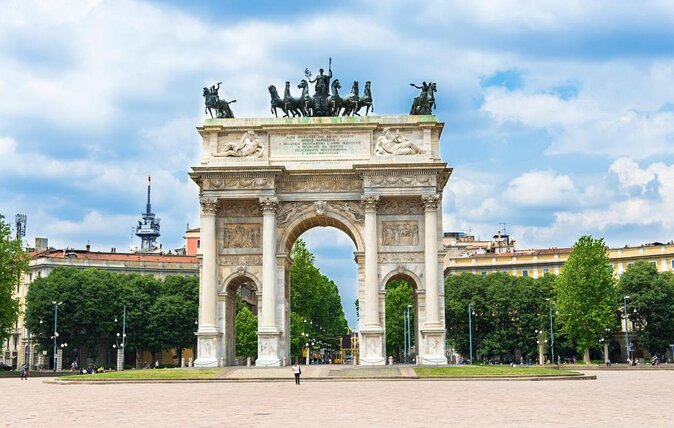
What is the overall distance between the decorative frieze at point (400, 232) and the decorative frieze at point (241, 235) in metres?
8.26

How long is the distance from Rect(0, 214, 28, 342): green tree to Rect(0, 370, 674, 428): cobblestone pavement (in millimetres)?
35928

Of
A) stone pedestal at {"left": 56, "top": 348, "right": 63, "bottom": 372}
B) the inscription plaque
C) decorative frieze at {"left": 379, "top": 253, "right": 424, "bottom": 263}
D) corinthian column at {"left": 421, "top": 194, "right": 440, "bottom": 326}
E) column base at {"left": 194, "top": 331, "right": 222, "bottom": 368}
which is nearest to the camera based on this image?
column base at {"left": 194, "top": 331, "right": 222, "bottom": 368}

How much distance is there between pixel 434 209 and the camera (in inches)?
2239

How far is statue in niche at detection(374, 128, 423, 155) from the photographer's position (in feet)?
189

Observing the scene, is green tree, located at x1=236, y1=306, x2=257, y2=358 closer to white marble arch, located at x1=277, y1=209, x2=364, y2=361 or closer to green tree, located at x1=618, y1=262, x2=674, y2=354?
white marble arch, located at x1=277, y1=209, x2=364, y2=361

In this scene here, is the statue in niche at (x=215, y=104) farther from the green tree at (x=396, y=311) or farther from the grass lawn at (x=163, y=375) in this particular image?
the green tree at (x=396, y=311)

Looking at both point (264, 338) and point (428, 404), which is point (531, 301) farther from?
point (428, 404)

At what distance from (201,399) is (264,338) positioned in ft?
77.6

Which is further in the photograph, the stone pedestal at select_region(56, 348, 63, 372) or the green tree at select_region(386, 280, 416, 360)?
the green tree at select_region(386, 280, 416, 360)

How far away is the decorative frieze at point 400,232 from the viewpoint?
57906 mm

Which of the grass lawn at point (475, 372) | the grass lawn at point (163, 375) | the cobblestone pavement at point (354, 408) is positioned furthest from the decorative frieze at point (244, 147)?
the cobblestone pavement at point (354, 408)

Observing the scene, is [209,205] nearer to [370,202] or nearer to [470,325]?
[370,202]

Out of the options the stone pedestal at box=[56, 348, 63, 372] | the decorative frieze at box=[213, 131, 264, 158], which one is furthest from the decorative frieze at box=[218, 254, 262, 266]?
the stone pedestal at box=[56, 348, 63, 372]

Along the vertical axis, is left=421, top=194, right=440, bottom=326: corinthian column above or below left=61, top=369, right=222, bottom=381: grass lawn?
above
